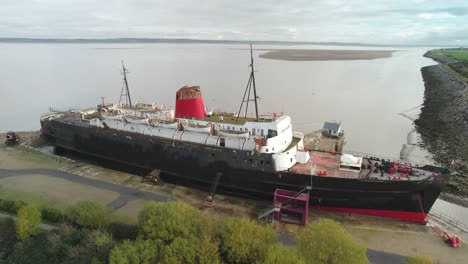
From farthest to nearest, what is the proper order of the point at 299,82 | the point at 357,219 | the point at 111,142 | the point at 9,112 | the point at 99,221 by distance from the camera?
1. the point at 299,82
2. the point at 9,112
3. the point at 111,142
4. the point at 357,219
5. the point at 99,221

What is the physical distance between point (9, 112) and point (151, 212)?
42.5 metres

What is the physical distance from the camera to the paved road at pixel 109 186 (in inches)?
806

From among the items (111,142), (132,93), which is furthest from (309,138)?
(132,93)

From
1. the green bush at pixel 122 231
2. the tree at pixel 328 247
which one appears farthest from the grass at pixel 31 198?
the tree at pixel 328 247

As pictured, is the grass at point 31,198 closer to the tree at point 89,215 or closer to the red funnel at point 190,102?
the tree at point 89,215

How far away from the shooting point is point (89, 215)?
14844mm

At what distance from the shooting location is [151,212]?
13.7 meters

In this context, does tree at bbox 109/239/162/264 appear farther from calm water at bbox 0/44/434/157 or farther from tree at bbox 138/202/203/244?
calm water at bbox 0/44/434/157

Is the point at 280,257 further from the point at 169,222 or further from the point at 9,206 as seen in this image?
the point at 9,206

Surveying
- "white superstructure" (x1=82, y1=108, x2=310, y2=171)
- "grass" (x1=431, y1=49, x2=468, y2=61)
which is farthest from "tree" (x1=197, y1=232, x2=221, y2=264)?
"grass" (x1=431, y1=49, x2=468, y2=61)

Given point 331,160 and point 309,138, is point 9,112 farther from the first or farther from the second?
point 331,160

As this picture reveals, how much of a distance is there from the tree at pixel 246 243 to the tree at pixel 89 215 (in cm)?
639

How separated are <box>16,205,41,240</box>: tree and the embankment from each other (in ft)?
85.7

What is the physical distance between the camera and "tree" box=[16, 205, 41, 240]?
14.9 meters
